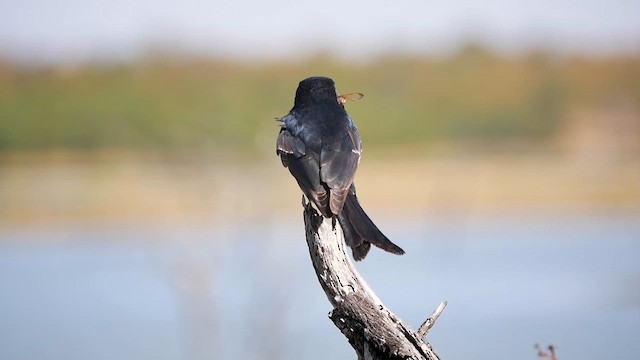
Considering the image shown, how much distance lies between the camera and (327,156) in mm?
5148

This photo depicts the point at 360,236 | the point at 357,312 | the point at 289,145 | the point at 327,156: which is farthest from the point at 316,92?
the point at 357,312

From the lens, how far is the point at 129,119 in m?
15.3

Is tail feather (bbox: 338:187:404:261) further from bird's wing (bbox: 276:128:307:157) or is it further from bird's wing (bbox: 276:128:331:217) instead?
bird's wing (bbox: 276:128:307:157)

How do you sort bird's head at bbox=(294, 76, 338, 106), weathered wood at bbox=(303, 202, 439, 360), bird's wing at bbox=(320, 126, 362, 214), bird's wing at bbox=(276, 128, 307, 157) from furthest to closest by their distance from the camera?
bird's head at bbox=(294, 76, 338, 106)
bird's wing at bbox=(276, 128, 307, 157)
bird's wing at bbox=(320, 126, 362, 214)
weathered wood at bbox=(303, 202, 439, 360)

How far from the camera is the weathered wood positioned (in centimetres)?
423

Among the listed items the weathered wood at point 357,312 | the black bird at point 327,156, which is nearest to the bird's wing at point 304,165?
the black bird at point 327,156

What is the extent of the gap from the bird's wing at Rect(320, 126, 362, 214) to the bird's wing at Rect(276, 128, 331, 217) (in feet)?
0.09

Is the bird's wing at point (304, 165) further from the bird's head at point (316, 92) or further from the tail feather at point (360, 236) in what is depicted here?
the bird's head at point (316, 92)

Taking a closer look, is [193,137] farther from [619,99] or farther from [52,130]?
[619,99]

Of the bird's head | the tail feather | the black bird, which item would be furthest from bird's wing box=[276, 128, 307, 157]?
the tail feather

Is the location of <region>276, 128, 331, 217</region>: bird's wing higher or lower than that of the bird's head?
lower

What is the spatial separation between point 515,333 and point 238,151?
375cm

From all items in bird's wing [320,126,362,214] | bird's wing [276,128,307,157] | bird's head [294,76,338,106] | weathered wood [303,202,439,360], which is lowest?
weathered wood [303,202,439,360]

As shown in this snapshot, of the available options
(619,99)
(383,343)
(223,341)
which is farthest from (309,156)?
(619,99)
